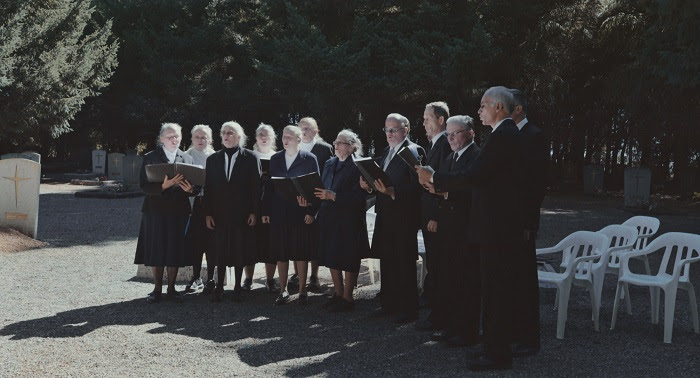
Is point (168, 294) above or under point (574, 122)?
under

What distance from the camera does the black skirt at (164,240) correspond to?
283 inches

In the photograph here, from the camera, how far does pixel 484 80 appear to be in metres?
21.3

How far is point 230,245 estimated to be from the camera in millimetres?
7359

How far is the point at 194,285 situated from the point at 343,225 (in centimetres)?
205

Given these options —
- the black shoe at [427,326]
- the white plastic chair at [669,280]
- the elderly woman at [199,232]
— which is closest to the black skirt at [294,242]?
the elderly woman at [199,232]

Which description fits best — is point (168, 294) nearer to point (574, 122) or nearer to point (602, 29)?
point (602, 29)

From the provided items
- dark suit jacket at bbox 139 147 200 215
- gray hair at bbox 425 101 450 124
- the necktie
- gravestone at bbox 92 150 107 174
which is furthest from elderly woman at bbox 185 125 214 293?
gravestone at bbox 92 150 107 174

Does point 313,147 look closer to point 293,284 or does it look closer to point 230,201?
point 230,201

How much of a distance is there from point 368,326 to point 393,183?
1.27 m

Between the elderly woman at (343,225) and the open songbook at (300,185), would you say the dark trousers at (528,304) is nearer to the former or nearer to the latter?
the elderly woman at (343,225)

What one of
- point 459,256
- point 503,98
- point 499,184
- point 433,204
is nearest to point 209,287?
point 433,204

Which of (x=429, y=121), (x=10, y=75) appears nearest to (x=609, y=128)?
(x=10, y=75)

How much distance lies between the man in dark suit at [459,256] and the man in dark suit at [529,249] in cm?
38

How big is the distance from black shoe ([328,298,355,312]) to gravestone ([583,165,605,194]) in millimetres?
19234
